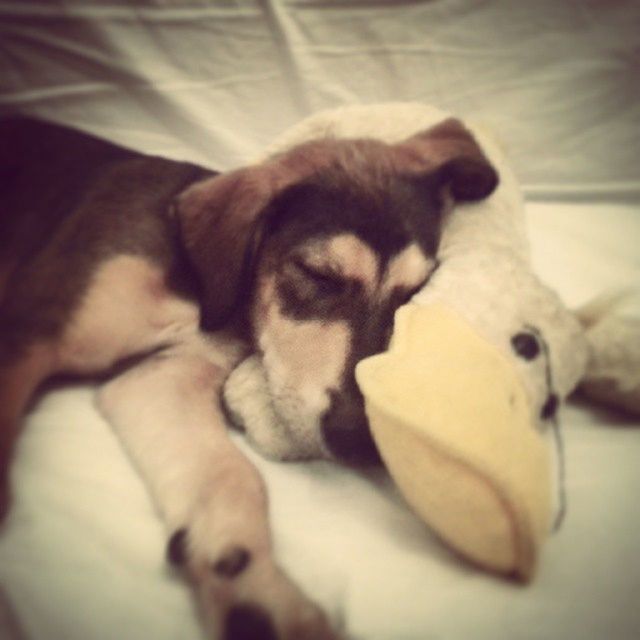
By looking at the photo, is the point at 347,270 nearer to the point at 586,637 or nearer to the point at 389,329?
the point at 389,329

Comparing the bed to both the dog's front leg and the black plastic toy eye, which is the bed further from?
the black plastic toy eye

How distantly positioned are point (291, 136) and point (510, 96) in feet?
2.45

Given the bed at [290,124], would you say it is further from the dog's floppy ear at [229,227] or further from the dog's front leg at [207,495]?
the dog's floppy ear at [229,227]

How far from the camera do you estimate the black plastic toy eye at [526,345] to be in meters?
0.86

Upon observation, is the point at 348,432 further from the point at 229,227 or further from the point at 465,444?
the point at 229,227

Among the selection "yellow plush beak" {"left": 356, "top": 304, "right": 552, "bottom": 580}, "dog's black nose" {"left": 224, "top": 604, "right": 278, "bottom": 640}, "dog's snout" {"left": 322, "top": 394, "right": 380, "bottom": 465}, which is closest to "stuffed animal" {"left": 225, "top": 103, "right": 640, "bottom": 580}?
"yellow plush beak" {"left": 356, "top": 304, "right": 552, "bottom": 580}

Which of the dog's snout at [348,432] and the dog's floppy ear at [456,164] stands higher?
the dog's floppy ear at [456,164]

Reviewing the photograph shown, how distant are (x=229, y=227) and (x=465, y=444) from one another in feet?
2.12

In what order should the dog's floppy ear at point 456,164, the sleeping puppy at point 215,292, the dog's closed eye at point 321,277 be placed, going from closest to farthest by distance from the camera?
the sleeping puppy at point 215,292, the dog's closed eye at point 321,277, the dog's floppy ear at point 456,164

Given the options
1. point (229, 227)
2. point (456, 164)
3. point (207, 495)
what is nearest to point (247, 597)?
point (207, 495)

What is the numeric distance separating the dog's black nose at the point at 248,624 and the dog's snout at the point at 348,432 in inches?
10.9

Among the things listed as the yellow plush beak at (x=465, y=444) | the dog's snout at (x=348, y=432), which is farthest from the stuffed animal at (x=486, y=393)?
the dog's snout at (x=348, y=432)

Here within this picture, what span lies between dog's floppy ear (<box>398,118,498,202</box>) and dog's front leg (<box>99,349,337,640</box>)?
0.62 meters

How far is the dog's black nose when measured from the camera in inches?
29.4
